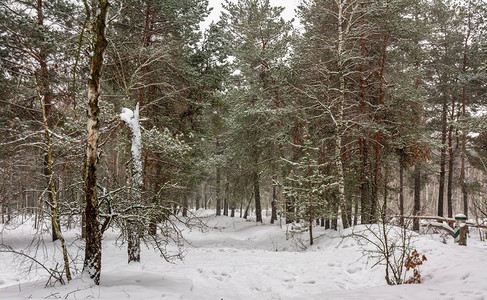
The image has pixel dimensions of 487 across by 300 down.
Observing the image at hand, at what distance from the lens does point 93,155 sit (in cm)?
412

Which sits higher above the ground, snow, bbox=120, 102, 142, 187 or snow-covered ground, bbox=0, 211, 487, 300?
snow, bbox=120, 102, 142, 187

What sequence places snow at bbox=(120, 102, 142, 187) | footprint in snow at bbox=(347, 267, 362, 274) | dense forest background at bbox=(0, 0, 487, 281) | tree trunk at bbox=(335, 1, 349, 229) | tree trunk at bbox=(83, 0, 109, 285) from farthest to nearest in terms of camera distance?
tree trunk at bbox=(335, 1, 349, 229) → dense forest background at bbox=(0, 0, 487, 281) → footprint in snow at bbox=(347, 267, 362, 274) → snow at bbox=(120, 102, 142, 187) → tree trunk at bbox=(83, 0, 109, 285)

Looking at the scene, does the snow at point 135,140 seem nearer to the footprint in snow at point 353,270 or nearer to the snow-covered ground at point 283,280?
the snow-covered ground at point 283,280

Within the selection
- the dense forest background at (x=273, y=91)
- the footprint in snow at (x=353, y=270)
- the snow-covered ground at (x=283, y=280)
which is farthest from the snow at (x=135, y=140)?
the footprint in snow at (x=353, y=270)

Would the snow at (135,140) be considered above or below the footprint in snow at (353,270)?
above

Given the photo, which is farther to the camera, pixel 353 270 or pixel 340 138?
pixel 340 138

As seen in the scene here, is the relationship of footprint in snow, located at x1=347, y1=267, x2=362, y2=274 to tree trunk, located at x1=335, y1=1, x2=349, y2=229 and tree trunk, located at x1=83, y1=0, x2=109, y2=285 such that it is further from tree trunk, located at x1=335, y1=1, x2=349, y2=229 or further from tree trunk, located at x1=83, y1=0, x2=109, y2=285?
tree trunk, located at x1=83, y1=0, x2=109, y2=285

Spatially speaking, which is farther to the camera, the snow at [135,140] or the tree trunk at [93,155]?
the snow at [135,140]

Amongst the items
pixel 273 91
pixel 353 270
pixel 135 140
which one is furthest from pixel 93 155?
pixel 273 91

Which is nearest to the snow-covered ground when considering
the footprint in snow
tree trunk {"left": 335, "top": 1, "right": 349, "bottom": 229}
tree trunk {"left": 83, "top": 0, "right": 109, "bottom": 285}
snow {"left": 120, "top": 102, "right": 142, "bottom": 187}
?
the footprint in snow

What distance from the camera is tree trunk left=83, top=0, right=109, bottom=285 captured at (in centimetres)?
404

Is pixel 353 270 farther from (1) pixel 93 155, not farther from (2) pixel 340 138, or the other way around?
(1) pixel 93 155

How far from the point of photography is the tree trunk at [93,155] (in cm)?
404

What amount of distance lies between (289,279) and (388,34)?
34.0ft
